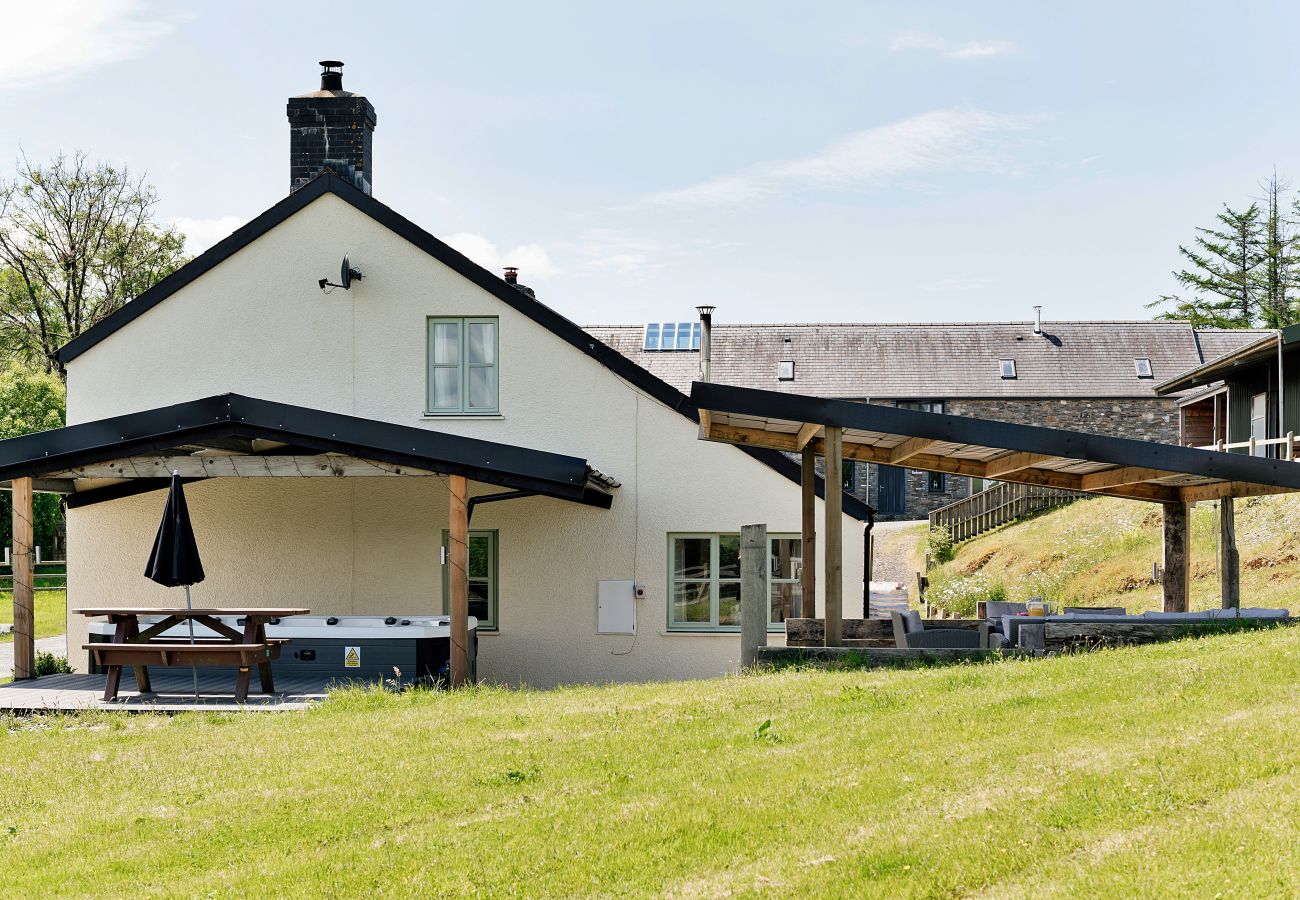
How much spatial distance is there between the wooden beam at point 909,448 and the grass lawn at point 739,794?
2.64 m

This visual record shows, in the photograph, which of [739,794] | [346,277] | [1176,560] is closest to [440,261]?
[346,277]

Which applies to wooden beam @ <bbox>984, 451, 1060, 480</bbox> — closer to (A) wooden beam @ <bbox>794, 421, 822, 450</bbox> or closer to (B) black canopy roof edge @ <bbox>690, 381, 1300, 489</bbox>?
(B) black canopy roof edge @ <bbox>690, 381, 1300, 489</bbox>

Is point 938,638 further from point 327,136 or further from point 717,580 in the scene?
point 327,136

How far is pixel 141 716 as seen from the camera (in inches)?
462

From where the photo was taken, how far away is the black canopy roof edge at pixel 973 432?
36.3 feet

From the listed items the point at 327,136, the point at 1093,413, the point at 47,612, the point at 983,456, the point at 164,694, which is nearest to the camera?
the point at 164,694

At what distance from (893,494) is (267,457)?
1292 inches

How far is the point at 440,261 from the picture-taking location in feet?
53.2

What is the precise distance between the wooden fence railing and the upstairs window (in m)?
13.1

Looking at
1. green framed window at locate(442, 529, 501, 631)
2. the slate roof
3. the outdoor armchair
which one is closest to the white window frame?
the slate roof

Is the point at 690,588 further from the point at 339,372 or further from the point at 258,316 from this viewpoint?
the point at 258,316

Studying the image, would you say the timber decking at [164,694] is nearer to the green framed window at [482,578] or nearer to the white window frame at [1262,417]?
the green framed window at [482,578]

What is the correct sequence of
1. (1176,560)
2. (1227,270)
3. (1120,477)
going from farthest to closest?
(1227,270)
(1176,560)
(1120,477)

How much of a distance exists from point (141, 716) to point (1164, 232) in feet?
175
